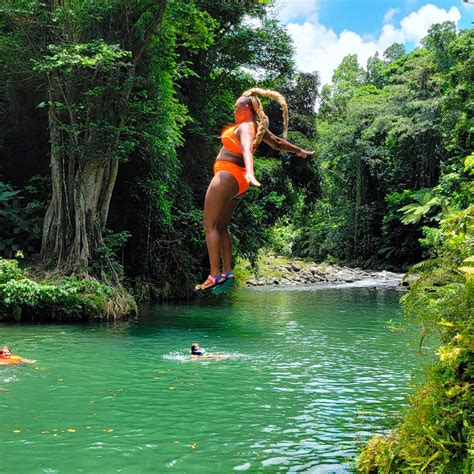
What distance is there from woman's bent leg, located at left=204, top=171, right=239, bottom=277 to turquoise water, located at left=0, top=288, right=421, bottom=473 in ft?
7.74

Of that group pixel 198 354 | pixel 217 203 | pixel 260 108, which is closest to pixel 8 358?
pixel 198 354

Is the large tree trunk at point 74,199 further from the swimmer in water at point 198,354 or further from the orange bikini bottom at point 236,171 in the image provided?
the orange bikini bottom at point 236,171

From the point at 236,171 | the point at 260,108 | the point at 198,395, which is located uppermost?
the point at 260,108

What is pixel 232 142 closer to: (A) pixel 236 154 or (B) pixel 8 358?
(A) pixel 236 154

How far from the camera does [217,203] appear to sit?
3.21 metres

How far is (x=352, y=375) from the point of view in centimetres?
1144

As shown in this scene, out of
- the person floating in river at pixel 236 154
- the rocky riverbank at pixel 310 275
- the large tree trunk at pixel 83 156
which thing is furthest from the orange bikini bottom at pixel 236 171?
the rocky riverbank at pixel 310 275

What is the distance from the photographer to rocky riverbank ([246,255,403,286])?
33656mm

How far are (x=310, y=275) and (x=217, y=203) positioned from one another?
110ft

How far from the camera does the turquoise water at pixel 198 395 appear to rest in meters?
7.01

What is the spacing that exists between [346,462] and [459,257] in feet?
9.49

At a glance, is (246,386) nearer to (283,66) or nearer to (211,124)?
(211,124)

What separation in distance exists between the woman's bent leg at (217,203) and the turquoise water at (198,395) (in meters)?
2.36

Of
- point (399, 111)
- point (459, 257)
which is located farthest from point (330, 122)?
point (459, 257)
